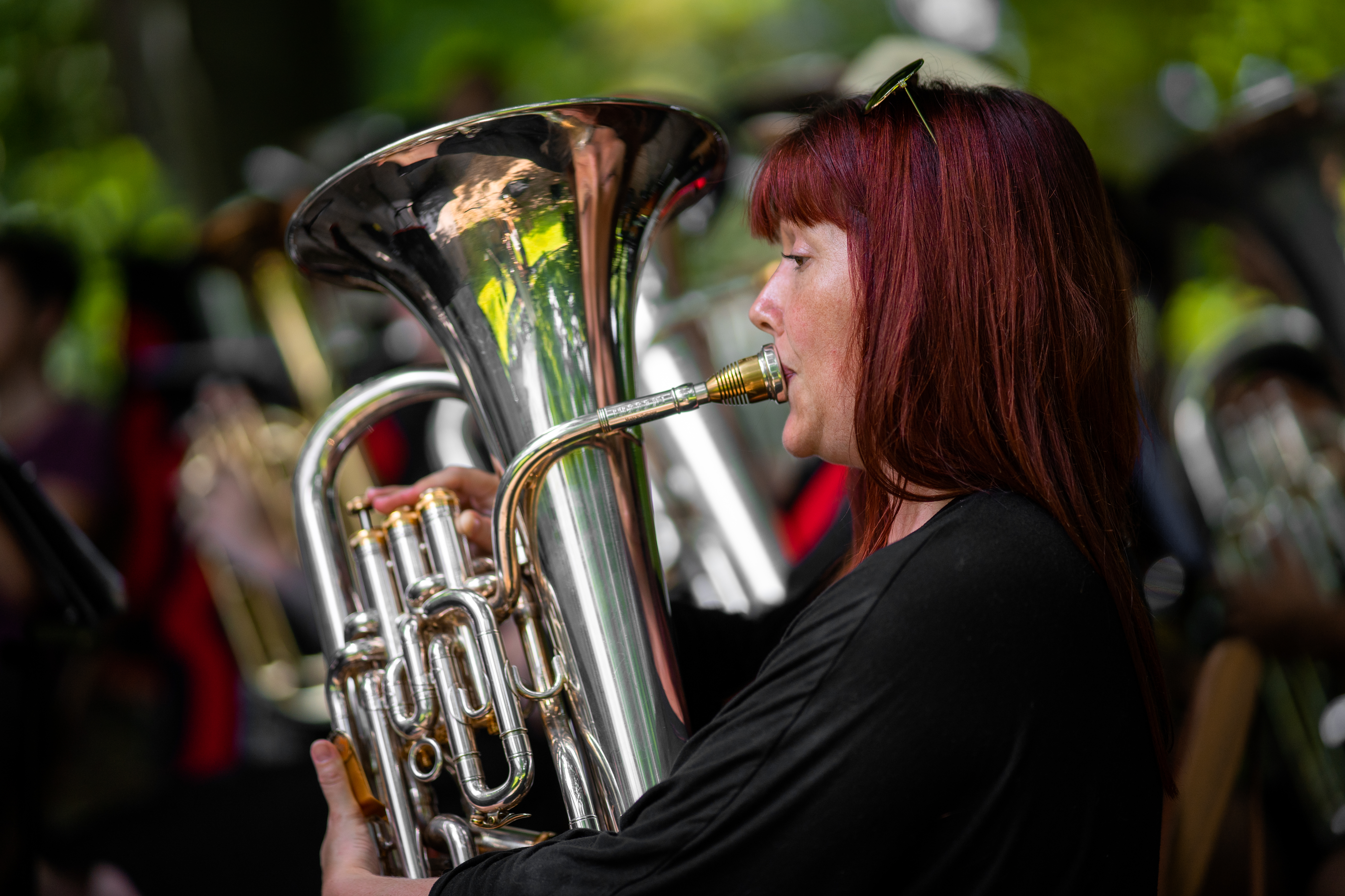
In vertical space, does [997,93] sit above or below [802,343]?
above

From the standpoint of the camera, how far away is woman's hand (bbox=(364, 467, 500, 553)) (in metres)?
1.51

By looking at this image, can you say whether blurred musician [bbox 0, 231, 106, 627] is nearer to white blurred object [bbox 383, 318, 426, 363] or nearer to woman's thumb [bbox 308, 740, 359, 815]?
white blurred object [bbox 383, 318, 426, 363]

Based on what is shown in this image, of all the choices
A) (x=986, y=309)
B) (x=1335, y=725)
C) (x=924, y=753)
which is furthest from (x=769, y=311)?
(x=1335, y=725)

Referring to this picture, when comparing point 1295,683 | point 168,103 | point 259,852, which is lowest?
point 1295,683

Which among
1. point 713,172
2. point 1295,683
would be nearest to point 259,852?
point 713,172

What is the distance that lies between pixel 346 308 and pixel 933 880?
11.4ft

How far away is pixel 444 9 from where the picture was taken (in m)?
5.57

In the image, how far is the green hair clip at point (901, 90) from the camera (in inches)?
44.4

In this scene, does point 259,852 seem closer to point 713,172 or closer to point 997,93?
point 713,172

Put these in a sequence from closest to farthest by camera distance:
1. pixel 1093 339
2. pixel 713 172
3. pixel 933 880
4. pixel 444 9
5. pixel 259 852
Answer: pixel 933 880 < pixel 1093 339 < pixel 713 172 < pixel 259 852 < pixel 444 9

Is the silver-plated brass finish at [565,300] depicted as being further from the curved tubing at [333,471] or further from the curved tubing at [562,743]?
the curved tubing at [333,471]

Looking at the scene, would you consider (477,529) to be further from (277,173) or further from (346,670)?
(277,173)

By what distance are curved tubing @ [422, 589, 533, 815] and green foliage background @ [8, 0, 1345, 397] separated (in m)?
1.97

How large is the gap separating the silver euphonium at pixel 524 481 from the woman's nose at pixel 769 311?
0.03 metres
